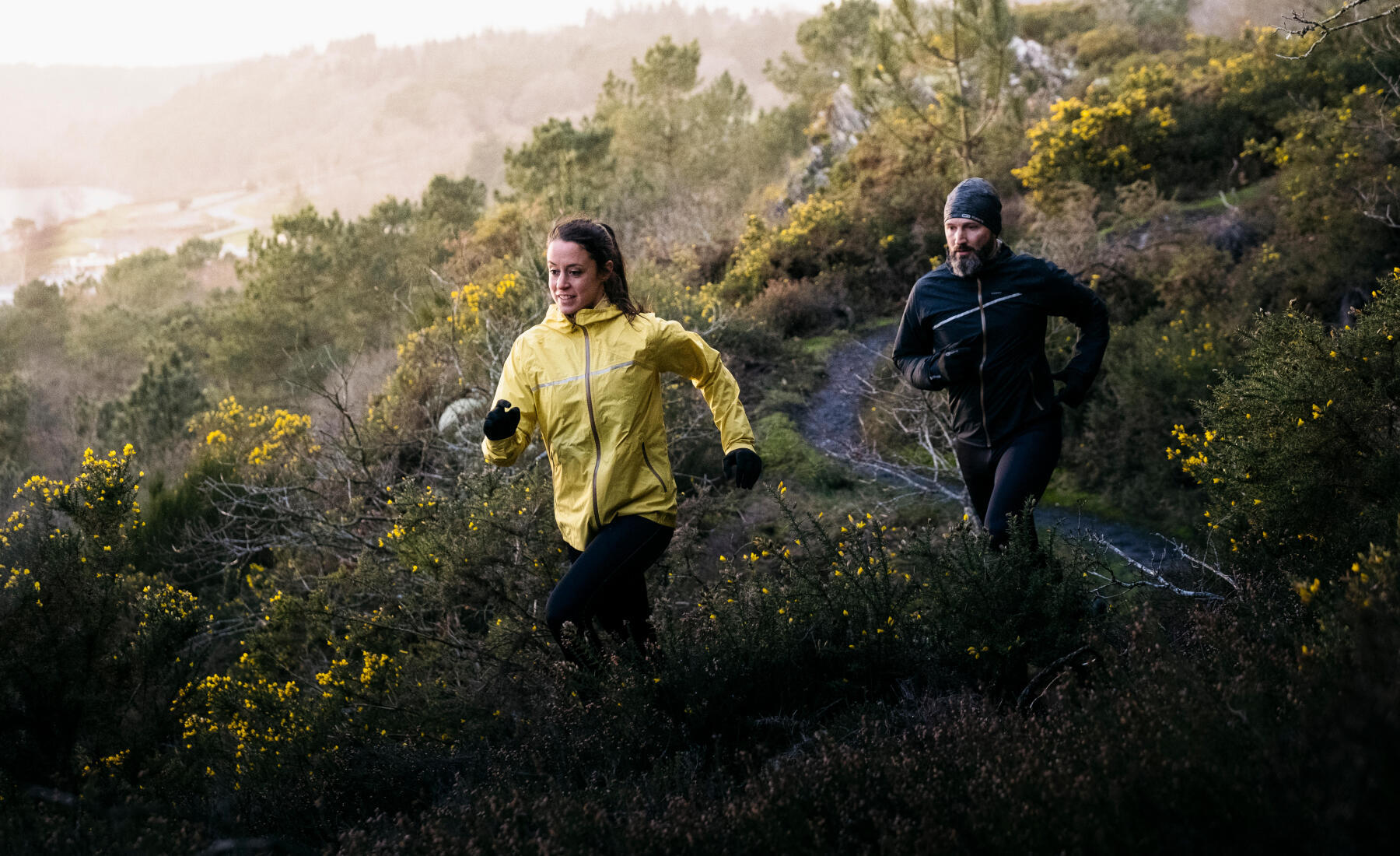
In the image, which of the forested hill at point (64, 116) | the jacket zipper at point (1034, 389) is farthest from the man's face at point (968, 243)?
the forested hill at point (64, 116)

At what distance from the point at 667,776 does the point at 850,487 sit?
4.90 meters

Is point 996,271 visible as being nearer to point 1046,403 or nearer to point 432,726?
point 1046,403

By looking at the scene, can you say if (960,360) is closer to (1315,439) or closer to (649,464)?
(649,464)

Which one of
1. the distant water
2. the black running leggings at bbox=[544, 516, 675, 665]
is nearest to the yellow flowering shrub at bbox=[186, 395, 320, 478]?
the black running leggings at bbox=[544, 516, 675, 665]

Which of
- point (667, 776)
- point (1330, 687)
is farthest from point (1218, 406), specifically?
point (667, 776)

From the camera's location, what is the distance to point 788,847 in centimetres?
181

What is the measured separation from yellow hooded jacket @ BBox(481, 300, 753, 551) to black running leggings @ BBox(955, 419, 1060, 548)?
90 cm

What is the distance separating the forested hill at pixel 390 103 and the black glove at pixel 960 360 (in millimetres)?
73476

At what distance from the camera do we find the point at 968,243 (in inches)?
126

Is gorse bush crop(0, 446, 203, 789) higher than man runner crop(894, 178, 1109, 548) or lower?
lower

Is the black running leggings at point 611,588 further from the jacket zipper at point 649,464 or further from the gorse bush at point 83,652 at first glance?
the gorse bush at point 83,652

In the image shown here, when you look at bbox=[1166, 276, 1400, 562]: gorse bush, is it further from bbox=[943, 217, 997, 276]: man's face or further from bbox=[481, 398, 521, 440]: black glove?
bbox=[481, 398, 521, 440]: black glove

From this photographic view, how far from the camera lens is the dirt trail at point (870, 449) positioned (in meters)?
5.77

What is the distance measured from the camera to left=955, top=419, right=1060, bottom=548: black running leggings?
3.10m
